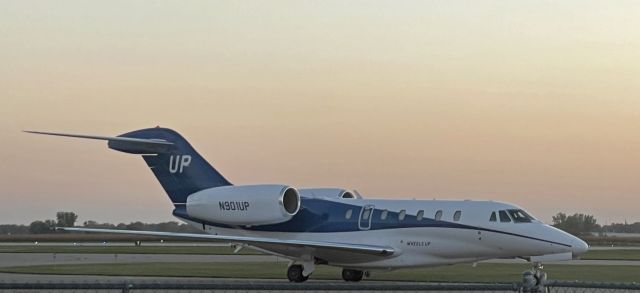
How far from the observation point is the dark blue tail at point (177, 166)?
31.8m

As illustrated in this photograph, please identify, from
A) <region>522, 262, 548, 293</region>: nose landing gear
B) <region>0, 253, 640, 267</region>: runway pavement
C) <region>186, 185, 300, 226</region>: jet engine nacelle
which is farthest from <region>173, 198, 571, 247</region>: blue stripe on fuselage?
<region>522, 262, 548, 293</region>: nose landing gear

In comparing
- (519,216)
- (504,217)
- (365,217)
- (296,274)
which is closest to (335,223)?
(365,217)

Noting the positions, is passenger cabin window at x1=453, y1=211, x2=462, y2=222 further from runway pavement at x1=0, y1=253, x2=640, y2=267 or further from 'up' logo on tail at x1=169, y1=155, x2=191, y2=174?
runway pavement at x1=0, y1=253, x2=640, y2=267

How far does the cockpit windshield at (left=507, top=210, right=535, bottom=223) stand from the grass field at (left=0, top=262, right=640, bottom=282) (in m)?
1.70

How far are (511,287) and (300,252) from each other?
56.8ft

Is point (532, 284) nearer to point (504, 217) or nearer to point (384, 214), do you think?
point (504, 217)

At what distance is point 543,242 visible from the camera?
1035 inches

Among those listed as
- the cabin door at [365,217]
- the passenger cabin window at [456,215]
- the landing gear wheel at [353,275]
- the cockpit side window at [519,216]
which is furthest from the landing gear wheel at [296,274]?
the cockpit side window at [519,216]

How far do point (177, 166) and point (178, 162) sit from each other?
0.13m

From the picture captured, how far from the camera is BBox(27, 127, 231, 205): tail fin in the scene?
3175cm

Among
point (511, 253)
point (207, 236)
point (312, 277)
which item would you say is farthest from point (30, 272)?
point (511, 253)

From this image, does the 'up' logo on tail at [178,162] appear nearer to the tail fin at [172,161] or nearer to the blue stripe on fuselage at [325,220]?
the tail fin at [172,161]

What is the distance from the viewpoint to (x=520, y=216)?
27.1 meters

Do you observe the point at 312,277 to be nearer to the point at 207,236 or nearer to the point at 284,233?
the point at 284,233
